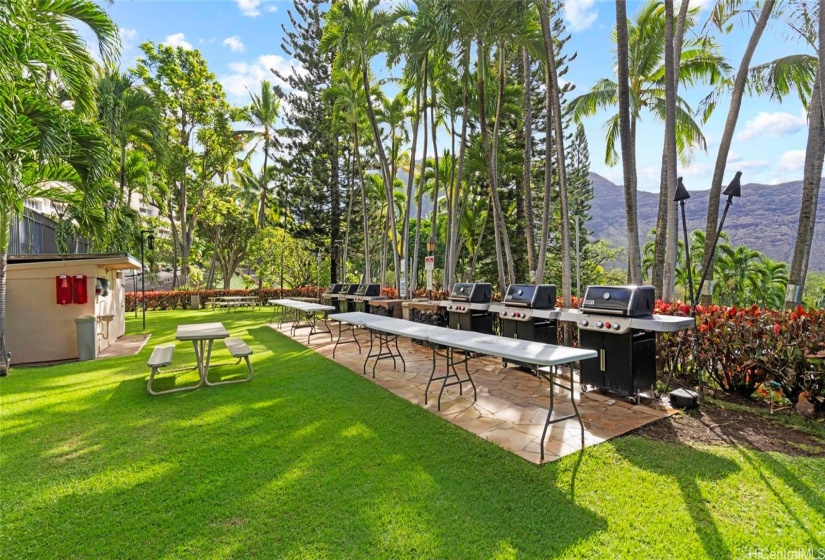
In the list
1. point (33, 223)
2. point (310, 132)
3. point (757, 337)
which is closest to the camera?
point (757, 337)

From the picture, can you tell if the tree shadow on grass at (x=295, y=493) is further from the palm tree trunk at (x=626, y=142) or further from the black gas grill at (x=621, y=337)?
the palm tree trunk at (x=626, y=142)

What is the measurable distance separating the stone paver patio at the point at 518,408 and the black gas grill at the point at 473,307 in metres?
0.70

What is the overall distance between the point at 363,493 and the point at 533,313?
3.15 meters

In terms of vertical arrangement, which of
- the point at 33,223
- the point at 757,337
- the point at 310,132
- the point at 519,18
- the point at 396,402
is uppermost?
the point at 310,132

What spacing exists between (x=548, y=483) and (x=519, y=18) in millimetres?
6344

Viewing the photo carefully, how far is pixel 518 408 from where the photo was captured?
3.72 m

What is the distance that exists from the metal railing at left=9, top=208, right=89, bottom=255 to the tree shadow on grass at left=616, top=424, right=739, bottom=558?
914cm

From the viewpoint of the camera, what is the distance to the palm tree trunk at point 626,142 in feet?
16.7

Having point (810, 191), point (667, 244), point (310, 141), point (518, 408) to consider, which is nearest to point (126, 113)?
point (310, 141)

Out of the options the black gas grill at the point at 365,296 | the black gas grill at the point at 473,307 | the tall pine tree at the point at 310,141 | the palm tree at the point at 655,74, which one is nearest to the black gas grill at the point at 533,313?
the black gas grill at the point at 473,307

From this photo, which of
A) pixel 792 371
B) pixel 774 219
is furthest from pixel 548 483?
pixel 774 219

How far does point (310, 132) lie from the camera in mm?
18531

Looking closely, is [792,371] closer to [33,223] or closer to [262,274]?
[33,223]

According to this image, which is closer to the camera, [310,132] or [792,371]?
[792,371]
